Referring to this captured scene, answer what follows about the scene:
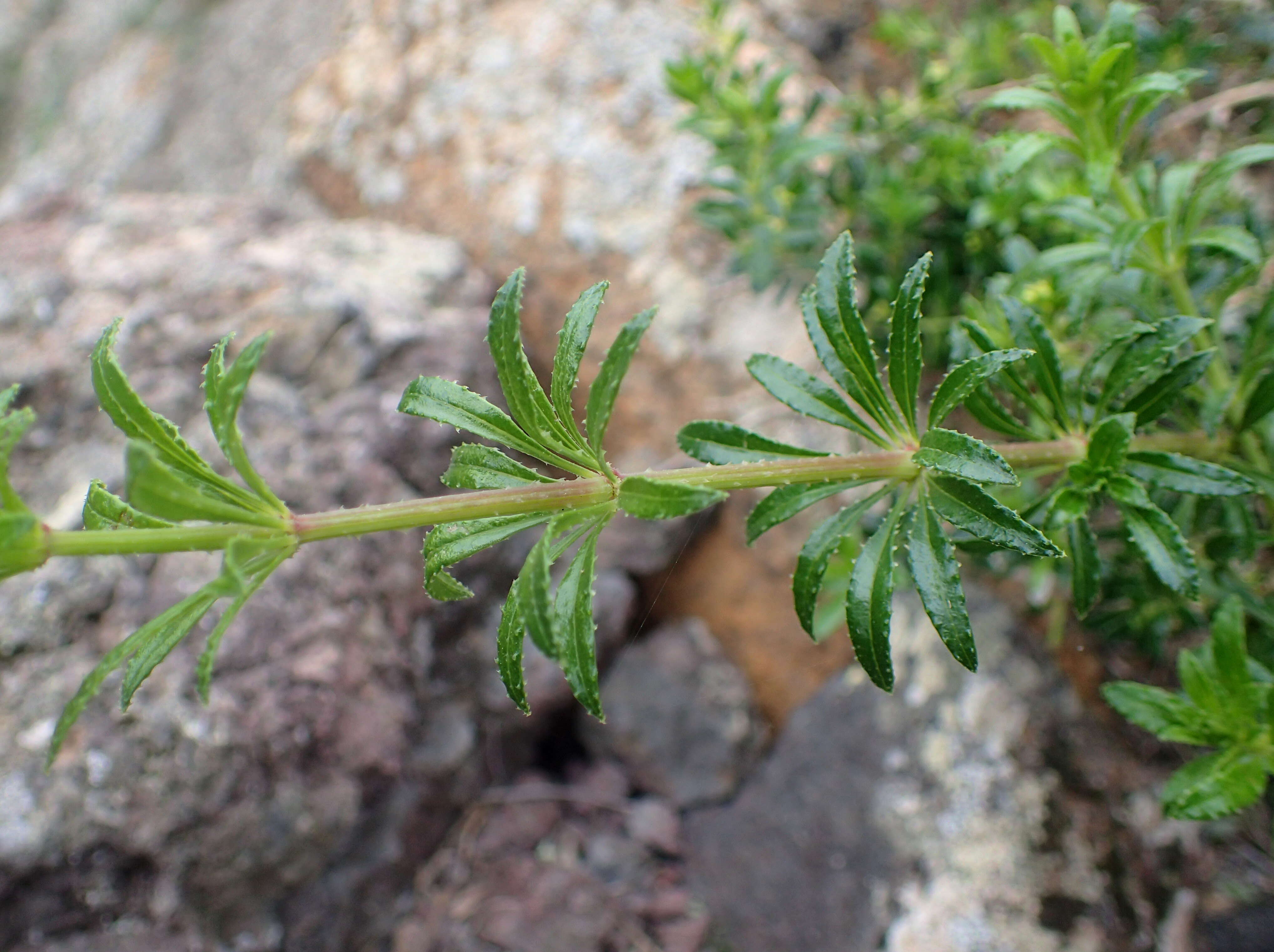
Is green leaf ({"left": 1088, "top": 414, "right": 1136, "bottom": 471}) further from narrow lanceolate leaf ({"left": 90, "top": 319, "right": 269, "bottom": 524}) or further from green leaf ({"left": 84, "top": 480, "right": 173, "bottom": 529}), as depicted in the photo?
green leaf ({"left": 84, "top": 480, "right": 173, "bottom": 529})

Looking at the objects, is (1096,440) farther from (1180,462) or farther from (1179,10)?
(1179,10)

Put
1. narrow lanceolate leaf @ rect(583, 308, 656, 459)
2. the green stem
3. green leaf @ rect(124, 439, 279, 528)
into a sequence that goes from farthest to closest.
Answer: narrow lanceolate leaf @ rect(583, 308, 656, 459) → the green stem → green leaf @ rect(124, 439, 279, 528)

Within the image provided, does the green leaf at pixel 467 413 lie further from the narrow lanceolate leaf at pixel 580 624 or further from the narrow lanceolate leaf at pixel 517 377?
the narrow lanceolate leaf at pixel 580 624

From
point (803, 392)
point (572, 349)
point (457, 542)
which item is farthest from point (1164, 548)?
point (457, 542)

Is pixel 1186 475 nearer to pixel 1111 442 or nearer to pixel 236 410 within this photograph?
pixel 1111 442

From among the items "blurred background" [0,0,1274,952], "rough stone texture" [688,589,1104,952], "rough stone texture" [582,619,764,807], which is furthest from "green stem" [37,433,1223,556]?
"rough stone texture" [582,619,764,807]

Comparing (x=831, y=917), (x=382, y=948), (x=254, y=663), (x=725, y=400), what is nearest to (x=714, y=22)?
(x=725, y=400)

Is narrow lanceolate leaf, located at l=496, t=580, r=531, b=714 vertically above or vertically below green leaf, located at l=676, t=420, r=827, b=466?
below
